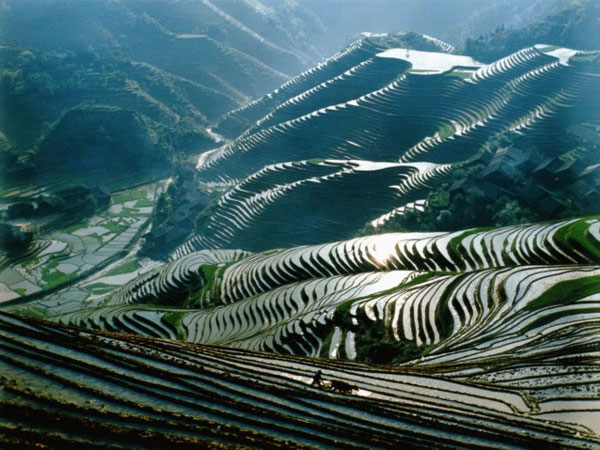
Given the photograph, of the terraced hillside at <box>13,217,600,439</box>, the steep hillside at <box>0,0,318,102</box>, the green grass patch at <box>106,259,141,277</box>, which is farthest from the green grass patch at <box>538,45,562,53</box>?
the green grass patch at <box>106,259,141,277</box>

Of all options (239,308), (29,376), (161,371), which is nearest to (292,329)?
(239,308)

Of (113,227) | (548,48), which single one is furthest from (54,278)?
(548,48)

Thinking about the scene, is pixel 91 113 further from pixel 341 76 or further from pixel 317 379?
pixel 317 379

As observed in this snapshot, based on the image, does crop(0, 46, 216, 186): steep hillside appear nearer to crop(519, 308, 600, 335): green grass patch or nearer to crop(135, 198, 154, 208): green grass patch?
crop(135, 198, 154, 208): green grass patch

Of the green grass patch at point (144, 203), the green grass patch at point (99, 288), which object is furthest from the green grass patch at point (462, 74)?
the green grass patch at point (99, 288)

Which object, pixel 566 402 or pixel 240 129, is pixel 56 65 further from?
pixel 566 402

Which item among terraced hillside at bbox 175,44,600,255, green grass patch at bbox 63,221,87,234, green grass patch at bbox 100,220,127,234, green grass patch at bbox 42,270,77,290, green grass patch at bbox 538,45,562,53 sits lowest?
green grass patch at bbox 42,270,77,290

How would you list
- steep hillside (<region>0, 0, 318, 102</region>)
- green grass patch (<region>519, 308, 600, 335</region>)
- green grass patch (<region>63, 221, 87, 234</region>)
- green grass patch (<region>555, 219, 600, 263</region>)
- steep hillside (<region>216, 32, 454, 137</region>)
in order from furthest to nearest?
steep hillside (<region>0, 0, 318, 102</region>), steep hillside (<region>216, 32, 454, 137</region>), green grass patch (<region>63, 221, 87, 234</region>), green grass patch (<region>555, 219, 600, 263</region>), green grass patch (<region>519, 308, 600, 335</region>)
